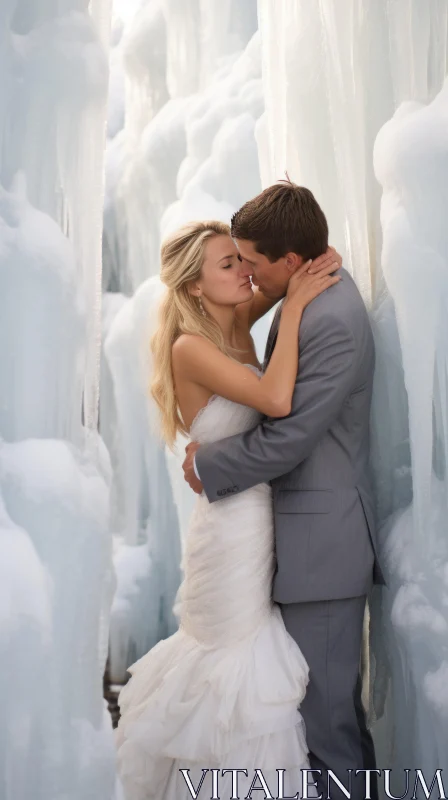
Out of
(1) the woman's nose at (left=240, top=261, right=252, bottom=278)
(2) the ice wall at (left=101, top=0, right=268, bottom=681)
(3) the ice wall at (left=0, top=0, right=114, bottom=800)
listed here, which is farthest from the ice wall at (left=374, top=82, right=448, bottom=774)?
(2) the ice wall at (left=101, top=0, right=268, bottom=681)

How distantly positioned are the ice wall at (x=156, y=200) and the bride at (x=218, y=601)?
1.29m

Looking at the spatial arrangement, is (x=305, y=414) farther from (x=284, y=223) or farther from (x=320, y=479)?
(x=284, y=223)

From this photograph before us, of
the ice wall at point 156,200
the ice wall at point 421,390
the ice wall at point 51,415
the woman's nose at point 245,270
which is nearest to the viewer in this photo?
the ice wall at point 51,415

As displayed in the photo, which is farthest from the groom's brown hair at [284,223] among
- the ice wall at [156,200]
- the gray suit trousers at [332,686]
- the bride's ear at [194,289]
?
the ice wall at [156,200]

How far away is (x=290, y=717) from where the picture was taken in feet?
6.32

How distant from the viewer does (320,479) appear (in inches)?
77.6

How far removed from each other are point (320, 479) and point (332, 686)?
1.52ft

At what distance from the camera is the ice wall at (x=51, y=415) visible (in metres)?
1.60

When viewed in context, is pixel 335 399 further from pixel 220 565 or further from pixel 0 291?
pixel 0 291

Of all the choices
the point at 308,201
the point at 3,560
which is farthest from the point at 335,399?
the point at 3,560

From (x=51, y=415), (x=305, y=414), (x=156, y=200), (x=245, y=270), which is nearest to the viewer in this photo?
(x=51, y=415)

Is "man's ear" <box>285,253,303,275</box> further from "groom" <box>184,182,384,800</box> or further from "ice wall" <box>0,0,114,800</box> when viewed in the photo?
"ice wall" <box>0,0,114,800</box>

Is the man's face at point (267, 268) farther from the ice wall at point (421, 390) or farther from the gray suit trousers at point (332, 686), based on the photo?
the gray suit trousers at point (332, 686)

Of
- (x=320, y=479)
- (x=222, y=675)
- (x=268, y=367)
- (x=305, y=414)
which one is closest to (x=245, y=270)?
(x=268, y=367)
